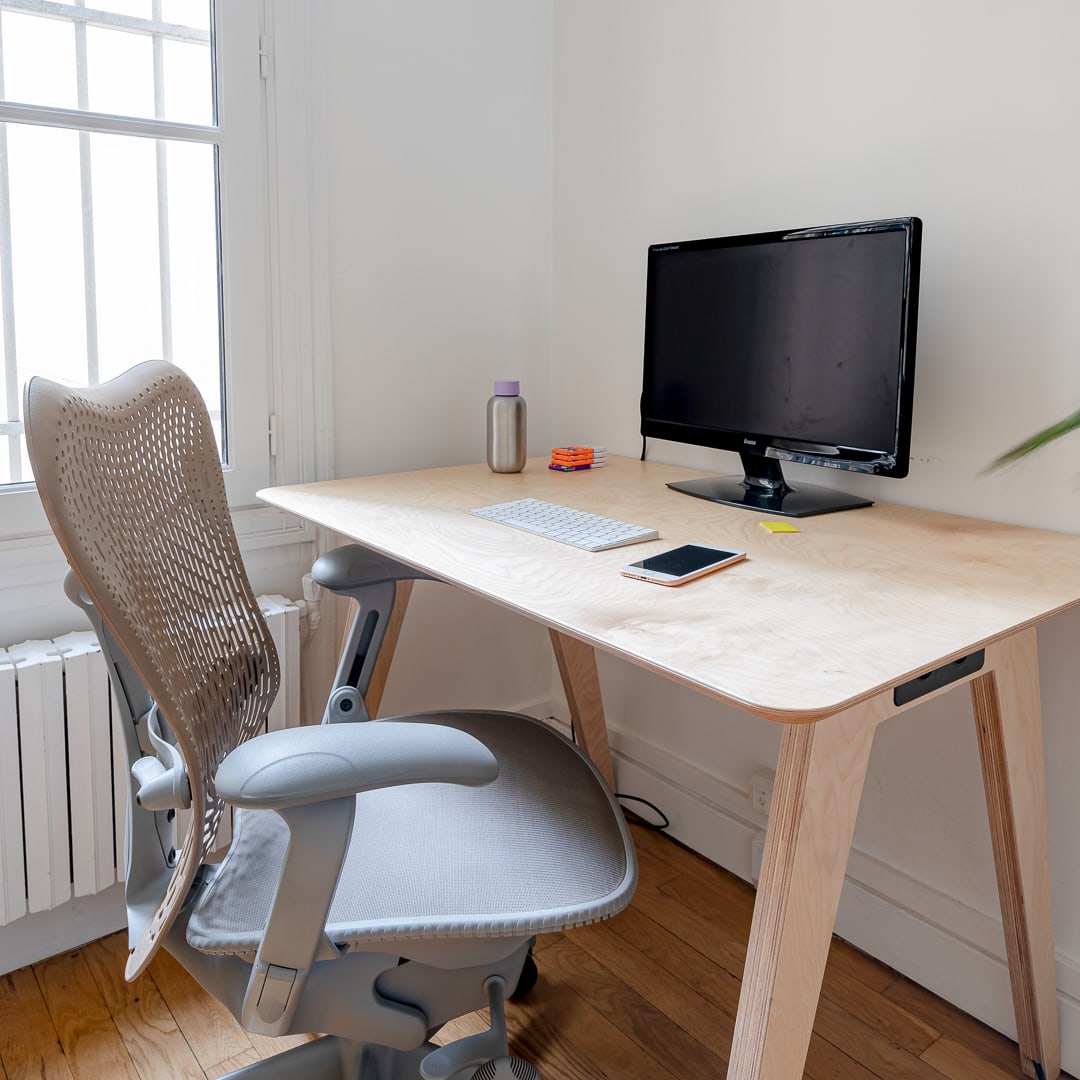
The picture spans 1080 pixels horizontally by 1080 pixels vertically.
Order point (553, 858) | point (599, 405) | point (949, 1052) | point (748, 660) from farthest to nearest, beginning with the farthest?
point (599, 405) < point (949, 1052) < point (553, 858) < point (748, 660)

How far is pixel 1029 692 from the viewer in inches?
49.8

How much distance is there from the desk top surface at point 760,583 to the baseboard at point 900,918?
2.18 feet

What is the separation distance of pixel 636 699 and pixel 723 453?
0.64 meters

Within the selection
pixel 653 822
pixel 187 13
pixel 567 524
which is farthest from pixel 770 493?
pixel 187 13

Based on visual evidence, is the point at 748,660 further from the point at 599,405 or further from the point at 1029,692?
the point at 599,405

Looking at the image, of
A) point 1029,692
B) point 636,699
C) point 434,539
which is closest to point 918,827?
point 1029,692

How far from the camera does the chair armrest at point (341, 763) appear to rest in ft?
2.47

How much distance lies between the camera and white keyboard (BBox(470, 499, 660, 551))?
131cm

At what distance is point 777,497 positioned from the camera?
1572mm

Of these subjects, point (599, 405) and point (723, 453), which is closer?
point (723, 453)

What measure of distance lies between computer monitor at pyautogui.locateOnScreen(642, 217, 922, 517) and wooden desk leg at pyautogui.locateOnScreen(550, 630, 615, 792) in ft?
1.33

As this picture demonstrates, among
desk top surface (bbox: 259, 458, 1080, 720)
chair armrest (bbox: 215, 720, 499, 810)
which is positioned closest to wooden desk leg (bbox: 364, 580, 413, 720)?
desk top surface (bbox: 259, 458, 1080, 720)

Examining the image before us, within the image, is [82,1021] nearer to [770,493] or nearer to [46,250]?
[46,250]

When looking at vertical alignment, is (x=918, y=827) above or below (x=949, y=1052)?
above
